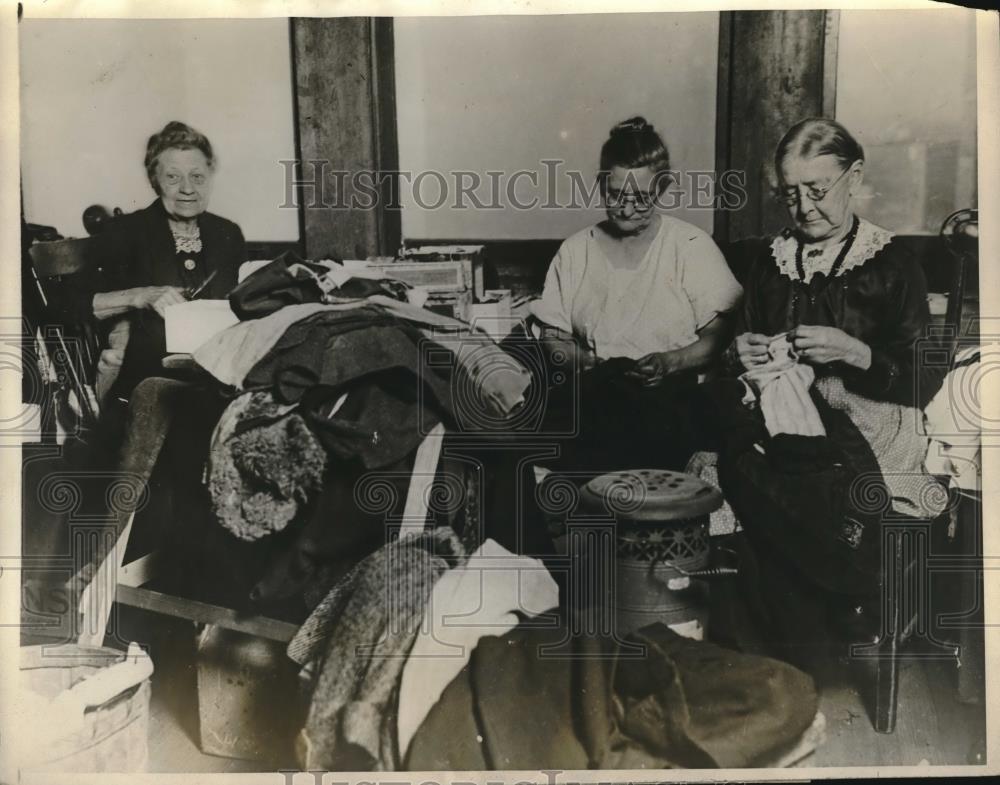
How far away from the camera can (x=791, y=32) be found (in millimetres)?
3287

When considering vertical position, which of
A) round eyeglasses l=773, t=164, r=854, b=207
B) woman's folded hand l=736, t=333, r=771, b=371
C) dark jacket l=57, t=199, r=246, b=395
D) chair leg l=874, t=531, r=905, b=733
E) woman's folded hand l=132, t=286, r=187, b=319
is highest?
round eyeglasses l=773, t=164, r=854, b=207

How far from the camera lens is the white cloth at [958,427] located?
3.34m

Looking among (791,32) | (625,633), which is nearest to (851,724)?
(625,633)

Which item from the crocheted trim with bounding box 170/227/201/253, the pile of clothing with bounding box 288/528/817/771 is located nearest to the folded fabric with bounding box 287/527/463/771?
the pile of clothing with bounding box 288/528/817/771

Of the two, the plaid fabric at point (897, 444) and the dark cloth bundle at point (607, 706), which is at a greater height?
the plaid fabric at point (897, 444)

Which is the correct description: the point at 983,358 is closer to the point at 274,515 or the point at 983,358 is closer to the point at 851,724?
the point at 851,724

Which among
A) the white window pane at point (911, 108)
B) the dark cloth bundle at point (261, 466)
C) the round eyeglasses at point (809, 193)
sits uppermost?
the white window pane at point (911, 108)

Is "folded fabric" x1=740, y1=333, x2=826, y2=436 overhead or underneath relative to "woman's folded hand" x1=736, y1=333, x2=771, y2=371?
underneath

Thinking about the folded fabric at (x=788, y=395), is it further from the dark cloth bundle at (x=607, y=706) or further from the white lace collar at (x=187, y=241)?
the white lace collar at (x=187, y=241)

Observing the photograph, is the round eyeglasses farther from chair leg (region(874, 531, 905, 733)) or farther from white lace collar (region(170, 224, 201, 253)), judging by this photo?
white lace collar (region(170, 224, 201, 253))

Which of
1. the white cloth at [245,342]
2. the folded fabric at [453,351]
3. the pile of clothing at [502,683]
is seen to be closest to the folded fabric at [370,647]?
the pile of clothing at [502,683]

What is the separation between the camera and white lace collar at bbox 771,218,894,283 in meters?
3.30

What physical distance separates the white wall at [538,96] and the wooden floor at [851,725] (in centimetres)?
158

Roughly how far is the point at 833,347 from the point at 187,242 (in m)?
2.09
